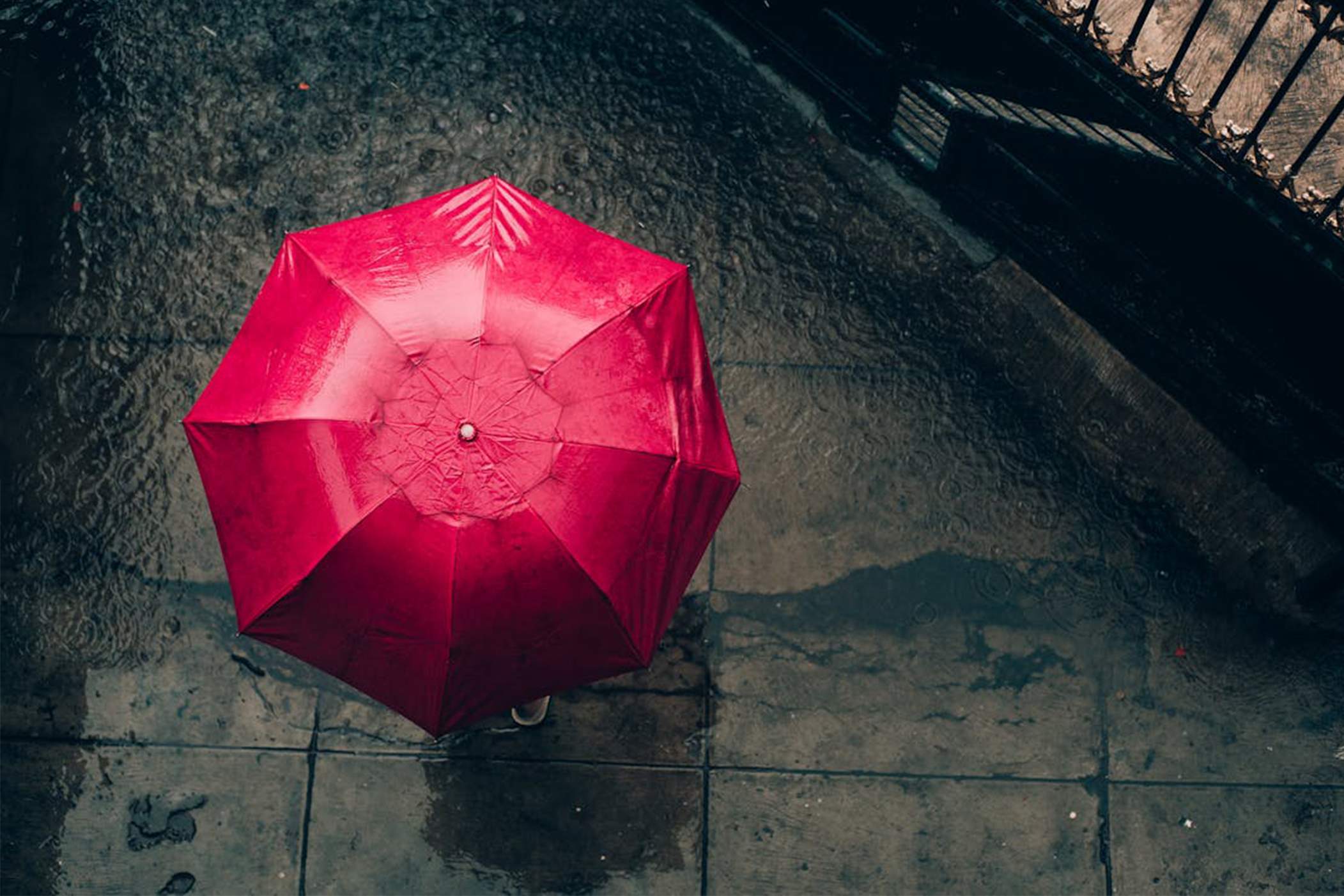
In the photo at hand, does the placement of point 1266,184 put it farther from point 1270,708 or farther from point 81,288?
point 81,288

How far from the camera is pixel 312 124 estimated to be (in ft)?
17.8

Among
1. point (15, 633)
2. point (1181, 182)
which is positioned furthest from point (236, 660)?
point (1181, 182)

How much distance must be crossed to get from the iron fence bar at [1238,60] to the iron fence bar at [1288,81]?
0.50ft

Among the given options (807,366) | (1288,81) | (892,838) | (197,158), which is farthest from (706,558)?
(197,158)

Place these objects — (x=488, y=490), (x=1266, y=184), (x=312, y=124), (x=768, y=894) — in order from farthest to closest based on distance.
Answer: (x=312, y=124) < (x=768, y=894) < (x=1266, y=184) < (x=488, y=490)

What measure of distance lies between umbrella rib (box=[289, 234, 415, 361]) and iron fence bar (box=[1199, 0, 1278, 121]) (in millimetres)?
2926

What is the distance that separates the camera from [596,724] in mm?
5152

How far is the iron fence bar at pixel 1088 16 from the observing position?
399 centimetres

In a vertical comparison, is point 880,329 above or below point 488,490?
below

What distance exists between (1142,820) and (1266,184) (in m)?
2.92

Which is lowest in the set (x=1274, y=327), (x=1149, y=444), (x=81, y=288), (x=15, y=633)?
(x=15, y=633)

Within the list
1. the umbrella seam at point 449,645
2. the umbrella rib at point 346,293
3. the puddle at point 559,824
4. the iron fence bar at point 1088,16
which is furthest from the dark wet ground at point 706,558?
the umbrella rib at point 346,293

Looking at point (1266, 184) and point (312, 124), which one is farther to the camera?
point (312, 124)

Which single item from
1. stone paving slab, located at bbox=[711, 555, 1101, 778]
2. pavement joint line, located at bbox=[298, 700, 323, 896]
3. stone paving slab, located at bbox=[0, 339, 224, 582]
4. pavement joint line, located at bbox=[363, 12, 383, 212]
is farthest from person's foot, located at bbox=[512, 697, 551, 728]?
pavement joint line, located at bbox=[363, 12, 383, 212]
